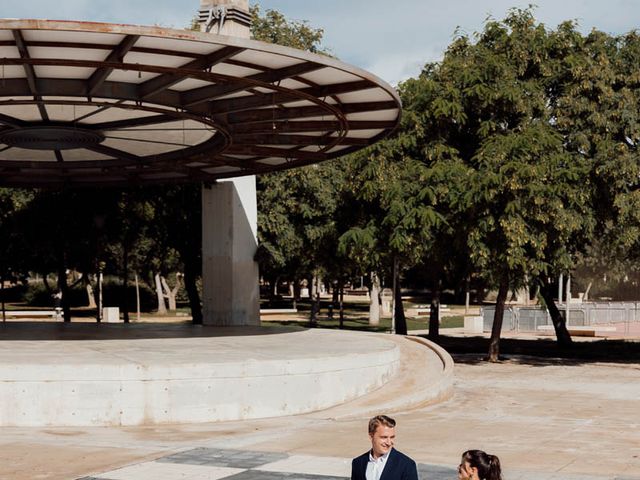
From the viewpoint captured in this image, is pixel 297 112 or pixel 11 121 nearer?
pixel 297 112

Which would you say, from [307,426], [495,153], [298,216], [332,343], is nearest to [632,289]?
[298,216]

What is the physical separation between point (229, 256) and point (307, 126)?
9.29 meters

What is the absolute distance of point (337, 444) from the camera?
16641 mm

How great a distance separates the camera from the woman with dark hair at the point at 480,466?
20.3 ft

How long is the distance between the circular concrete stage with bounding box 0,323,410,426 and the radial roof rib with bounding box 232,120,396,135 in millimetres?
6260

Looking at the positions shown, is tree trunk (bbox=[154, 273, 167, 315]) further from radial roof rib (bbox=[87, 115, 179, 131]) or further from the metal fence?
radial roof rib (bbox=[87, 115, 179, 131])

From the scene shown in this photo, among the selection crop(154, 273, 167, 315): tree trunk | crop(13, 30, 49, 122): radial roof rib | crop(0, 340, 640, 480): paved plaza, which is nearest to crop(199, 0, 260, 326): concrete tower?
crop(13, 30, 49, 122): radial roof rib

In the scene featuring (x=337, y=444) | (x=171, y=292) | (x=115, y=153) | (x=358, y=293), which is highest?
(x=115, y=153)

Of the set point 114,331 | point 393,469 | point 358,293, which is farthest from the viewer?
point 358,293

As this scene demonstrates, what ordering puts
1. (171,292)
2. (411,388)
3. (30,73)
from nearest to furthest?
(30,73), (411,388), (171,292)

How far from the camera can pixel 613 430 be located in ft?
63.2

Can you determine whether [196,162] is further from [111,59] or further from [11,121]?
[111,59]

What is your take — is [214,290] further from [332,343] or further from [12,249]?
[12,249]

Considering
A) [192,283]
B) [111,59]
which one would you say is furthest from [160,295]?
[111,59]
